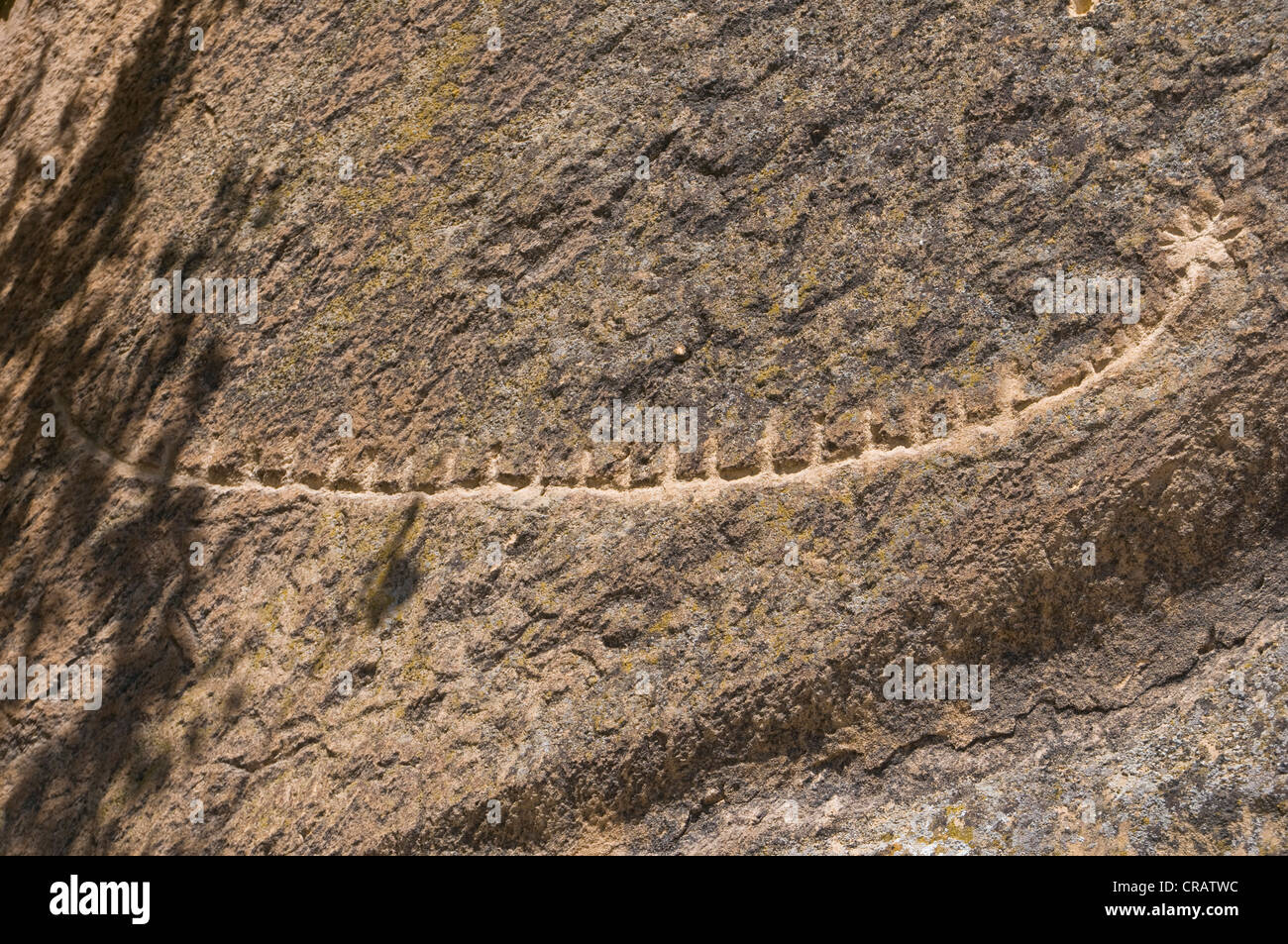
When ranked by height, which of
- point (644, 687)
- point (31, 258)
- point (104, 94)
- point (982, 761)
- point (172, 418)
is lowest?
point (982, 761)

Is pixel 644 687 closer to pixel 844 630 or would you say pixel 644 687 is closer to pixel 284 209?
pixel 844 630

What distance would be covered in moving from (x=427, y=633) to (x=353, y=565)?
334 millimetres

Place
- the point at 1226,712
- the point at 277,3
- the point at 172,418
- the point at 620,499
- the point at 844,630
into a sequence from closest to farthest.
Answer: the point at 1226,712 < the point at 844,630 < the point at 620,499 < the point at 172,418 < the point at 277,3

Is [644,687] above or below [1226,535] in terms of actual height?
below

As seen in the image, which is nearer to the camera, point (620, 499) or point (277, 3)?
point (620, 499)

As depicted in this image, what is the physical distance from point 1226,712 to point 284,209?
320 centimetres

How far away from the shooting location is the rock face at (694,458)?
2793 millimetres

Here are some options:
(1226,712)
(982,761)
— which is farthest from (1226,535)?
(982,761)

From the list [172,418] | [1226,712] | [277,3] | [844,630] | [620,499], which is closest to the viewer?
[1226,712]

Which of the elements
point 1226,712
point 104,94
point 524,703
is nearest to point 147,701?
point 524,703

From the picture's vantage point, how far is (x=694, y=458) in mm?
3084

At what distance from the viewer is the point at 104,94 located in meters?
4.14

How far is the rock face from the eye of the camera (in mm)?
2793

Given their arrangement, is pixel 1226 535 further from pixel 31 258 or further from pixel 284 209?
pixel 31 258
